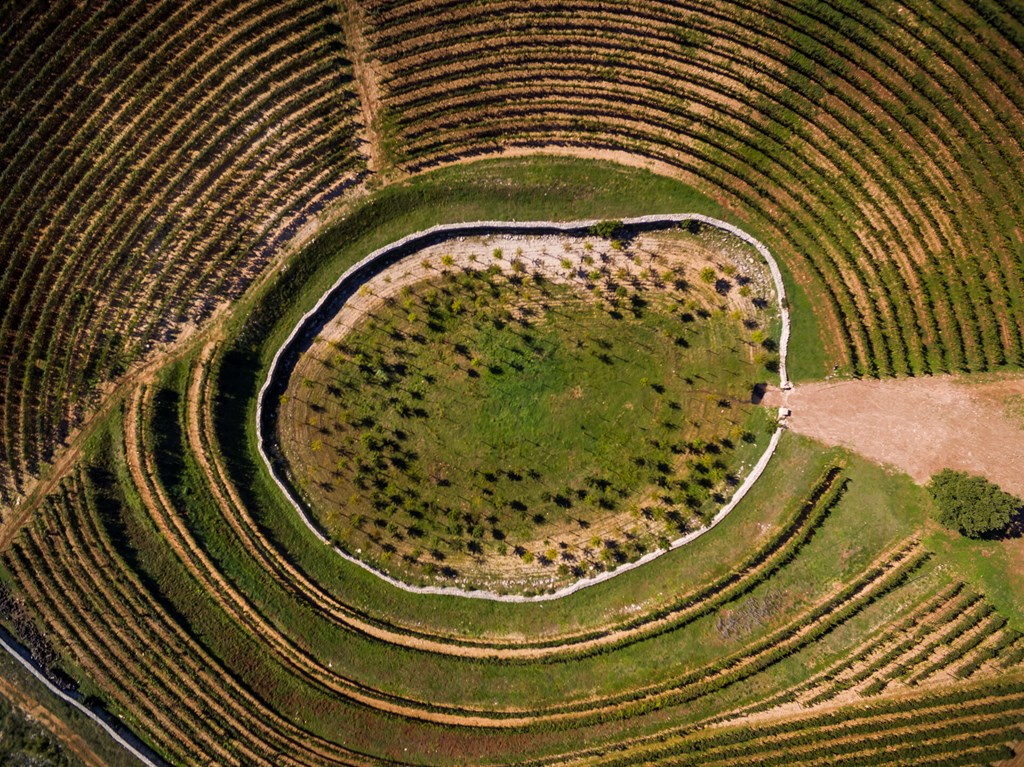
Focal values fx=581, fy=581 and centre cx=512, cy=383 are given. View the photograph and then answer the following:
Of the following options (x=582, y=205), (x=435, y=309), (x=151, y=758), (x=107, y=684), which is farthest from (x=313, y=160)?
(x=151, y=758)

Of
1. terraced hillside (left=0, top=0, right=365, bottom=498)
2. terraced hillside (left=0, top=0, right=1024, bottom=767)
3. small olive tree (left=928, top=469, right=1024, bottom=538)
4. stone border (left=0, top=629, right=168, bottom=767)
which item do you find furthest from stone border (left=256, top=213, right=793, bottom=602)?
stone border (left=0, top=629, right=168, bottom=767)

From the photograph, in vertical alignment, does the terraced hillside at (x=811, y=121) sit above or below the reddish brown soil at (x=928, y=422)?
above

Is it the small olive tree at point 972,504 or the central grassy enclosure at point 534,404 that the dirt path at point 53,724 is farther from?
the small olive tree at point 972,504

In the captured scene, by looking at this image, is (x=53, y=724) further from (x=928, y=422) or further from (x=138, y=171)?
(x=928, y=422)

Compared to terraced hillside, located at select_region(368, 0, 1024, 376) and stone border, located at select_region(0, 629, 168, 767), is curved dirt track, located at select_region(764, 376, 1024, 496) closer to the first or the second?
terraced hillside, located at select_region(368, 0, 1024, 376)

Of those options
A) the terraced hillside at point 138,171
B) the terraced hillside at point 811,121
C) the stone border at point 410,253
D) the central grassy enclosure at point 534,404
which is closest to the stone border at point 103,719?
the terraced hillside at point 138,171

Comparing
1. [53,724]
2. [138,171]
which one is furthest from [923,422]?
[53,724]

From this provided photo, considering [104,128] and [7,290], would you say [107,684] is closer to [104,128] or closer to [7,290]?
[7,290]
